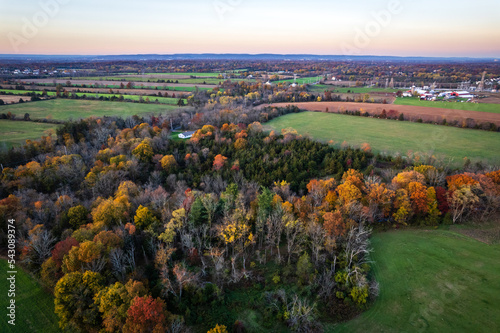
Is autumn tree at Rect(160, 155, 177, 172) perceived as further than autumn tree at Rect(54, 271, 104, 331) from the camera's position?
Yes

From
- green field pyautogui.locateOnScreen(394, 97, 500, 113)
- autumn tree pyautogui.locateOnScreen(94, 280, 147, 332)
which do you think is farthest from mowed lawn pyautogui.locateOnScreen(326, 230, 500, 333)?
green field pyautogui.locateOnScreen(394, 97, 500, 113)

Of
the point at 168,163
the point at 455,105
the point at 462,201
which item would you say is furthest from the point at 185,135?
the point at 455,105

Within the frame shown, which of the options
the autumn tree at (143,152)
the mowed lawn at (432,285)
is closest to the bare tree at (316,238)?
the mowed lawn at (432,285)

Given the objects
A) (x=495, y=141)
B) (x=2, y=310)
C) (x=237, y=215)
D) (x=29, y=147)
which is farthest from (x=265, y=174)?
(x=495, y=141)

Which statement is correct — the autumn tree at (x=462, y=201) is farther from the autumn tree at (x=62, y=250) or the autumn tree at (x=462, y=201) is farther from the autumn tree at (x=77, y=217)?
the autumn tree at (x=77, y=217)

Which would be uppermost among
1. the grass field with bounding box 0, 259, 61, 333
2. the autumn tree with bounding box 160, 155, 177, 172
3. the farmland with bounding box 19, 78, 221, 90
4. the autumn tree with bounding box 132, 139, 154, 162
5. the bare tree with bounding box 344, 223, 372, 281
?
the farmland with bounding box 19, 78, 221, 90

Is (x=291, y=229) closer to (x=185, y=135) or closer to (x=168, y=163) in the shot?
(x=168, y=163)

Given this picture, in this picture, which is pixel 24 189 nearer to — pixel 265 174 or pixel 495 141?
pixel 265 174

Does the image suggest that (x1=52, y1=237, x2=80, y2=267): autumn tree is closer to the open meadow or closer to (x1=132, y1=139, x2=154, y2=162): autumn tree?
(x1=132, y1=139, x2=154, y2=162): autumn tree
